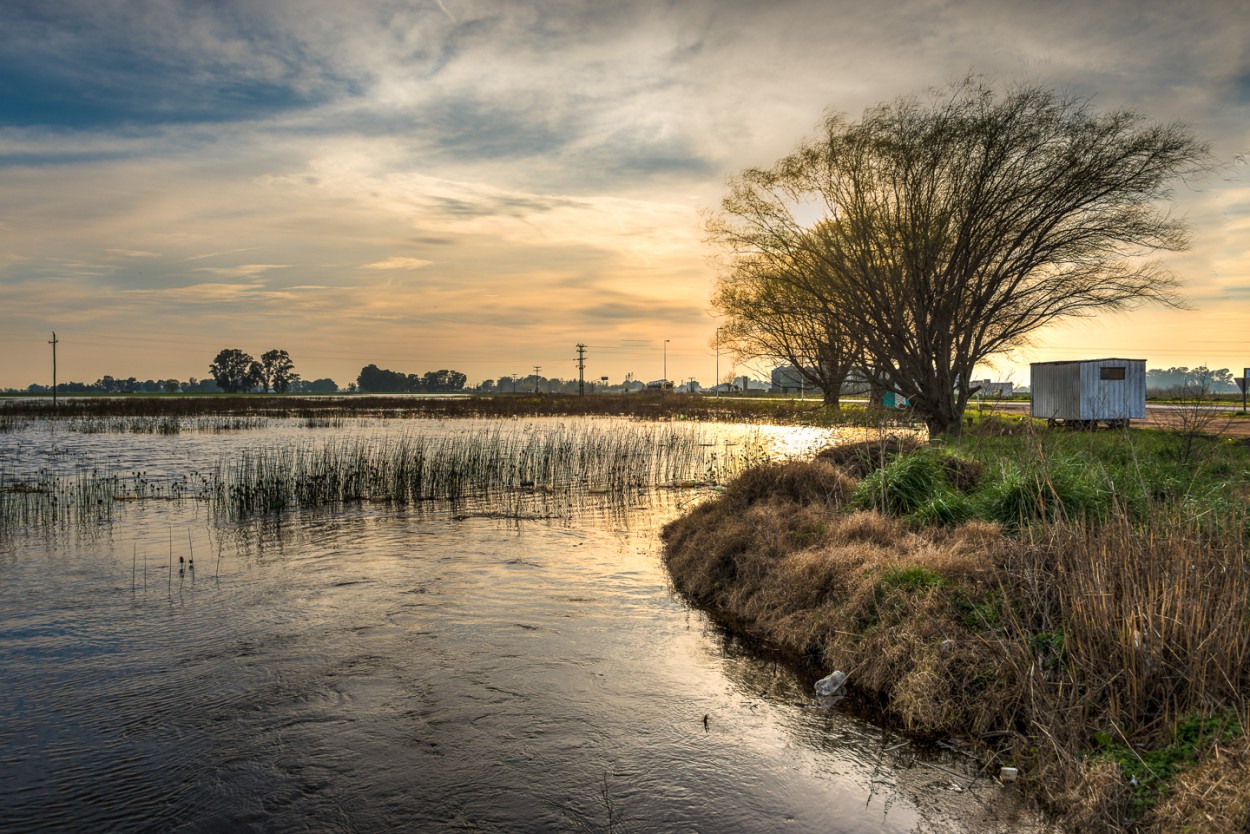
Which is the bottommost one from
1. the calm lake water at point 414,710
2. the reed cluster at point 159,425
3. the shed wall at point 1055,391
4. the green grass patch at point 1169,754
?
the calm lake water at point 414,710

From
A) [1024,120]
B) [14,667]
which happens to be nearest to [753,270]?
[1024,120]

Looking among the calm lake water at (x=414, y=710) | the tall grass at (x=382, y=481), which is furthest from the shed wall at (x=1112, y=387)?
the calm lake water at (x=414, y=710)

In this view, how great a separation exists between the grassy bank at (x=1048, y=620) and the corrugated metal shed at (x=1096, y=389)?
2022 cm

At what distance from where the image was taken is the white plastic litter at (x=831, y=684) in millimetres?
7719

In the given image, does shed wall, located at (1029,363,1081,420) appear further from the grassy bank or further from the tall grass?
the grassy bank

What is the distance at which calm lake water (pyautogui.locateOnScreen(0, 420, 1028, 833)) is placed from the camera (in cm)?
573

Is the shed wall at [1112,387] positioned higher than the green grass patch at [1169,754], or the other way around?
the shed wall at [1112,387]

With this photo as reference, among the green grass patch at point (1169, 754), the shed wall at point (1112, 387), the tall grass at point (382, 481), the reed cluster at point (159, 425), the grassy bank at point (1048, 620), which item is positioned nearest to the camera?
the green grass patch at point (1169, 754)

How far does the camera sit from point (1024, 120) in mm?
20531

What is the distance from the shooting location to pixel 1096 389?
97.5 ft

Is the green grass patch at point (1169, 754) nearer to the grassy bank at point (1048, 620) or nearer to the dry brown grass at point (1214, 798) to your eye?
the grassy bank at point (1048, 620)

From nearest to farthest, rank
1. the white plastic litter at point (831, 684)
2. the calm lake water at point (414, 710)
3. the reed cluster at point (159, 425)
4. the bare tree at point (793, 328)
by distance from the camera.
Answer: the calm lake water at point (414, 710)
the white plastic litter at point (831, 684)
the bare tree at point (793, 328)
the reed cluster at point (159, 425)

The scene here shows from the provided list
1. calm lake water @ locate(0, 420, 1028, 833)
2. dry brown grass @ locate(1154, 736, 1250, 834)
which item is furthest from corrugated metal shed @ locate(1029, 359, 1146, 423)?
dry brown grass @ locate(1154, 736, 1250, 834)

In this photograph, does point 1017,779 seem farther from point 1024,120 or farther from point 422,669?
point 1024,120
